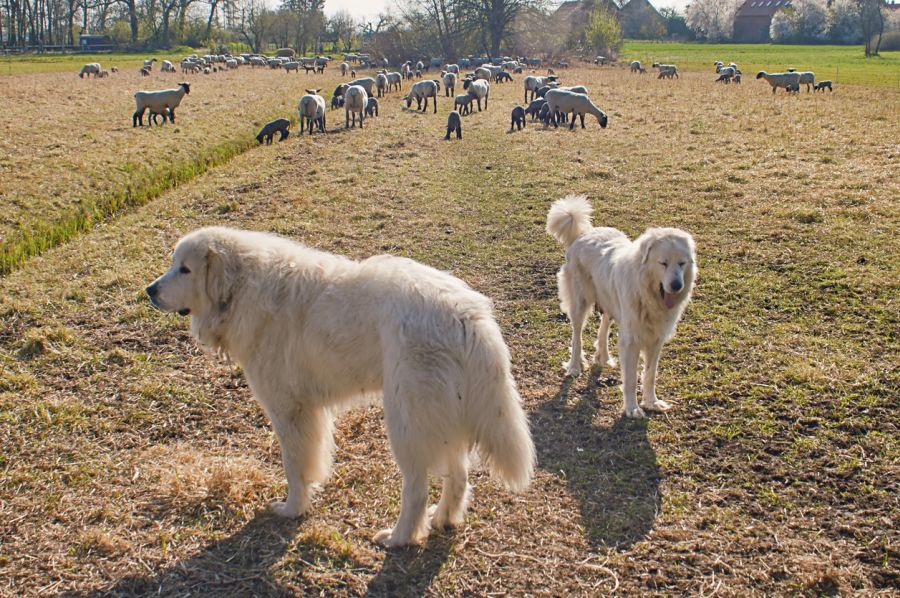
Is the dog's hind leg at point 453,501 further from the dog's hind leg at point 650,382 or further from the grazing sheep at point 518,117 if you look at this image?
the grazing sheep at point 518,117

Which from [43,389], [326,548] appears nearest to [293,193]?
[43,389]

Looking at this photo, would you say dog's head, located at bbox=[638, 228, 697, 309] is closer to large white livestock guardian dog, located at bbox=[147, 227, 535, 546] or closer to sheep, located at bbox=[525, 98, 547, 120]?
large white livestock guardian dog, located at bbox=[147, 227, 535, 546]

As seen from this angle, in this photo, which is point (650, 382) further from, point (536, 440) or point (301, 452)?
point (301, 452)

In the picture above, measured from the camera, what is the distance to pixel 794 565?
3541 mm

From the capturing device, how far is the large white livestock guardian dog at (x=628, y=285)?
4770mm

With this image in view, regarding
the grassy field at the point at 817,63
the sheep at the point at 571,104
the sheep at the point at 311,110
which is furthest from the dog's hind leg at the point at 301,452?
the grassy field at the point at 817,63

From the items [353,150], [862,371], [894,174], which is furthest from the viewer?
[353,150]

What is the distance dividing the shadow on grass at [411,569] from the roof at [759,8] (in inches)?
4487

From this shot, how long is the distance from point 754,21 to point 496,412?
378ft

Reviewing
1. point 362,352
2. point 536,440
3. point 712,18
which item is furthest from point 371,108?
point 712,18

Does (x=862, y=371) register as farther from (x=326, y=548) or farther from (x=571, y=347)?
(x=326, y=548)

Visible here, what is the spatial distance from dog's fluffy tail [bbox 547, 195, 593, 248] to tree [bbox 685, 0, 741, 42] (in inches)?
4027

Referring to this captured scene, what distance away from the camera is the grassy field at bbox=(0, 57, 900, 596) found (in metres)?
3.62

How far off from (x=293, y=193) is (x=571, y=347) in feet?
26.1
